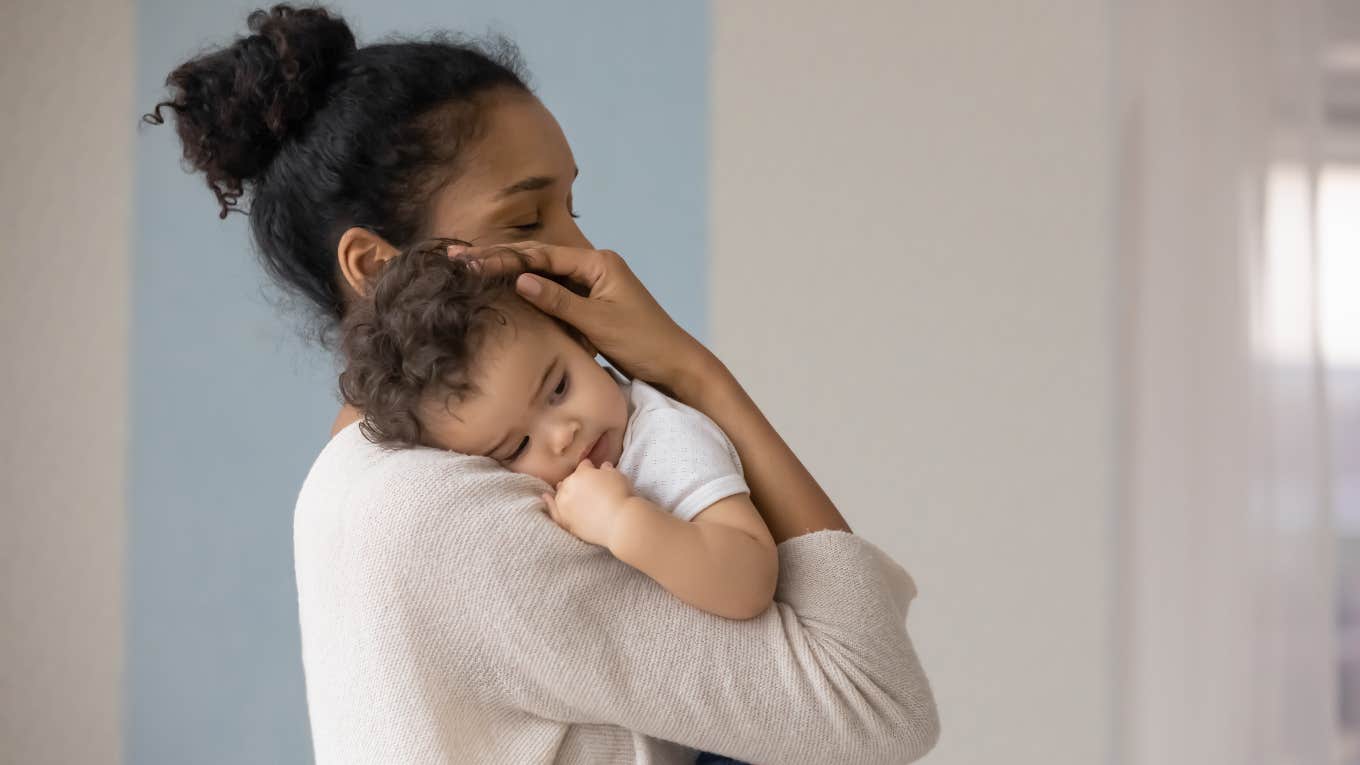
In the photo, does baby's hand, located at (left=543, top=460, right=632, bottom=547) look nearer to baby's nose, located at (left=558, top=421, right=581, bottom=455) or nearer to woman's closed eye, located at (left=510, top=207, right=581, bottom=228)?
baby's nose, located at (left=558, top=421, right=581, bottom=455)

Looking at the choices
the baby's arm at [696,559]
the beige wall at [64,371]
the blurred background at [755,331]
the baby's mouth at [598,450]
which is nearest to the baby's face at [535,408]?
the baby's mouth at [598,450]

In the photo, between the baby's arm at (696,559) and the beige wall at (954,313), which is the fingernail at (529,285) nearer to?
the baby's arm at (696,559)

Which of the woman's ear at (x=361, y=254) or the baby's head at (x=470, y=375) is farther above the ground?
the woman's ear at (x=361, y=254)

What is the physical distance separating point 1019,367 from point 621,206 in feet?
3.21

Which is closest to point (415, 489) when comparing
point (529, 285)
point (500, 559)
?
point (500, 559)

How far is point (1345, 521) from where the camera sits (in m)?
2.56

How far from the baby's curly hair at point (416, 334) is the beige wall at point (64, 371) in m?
2.24

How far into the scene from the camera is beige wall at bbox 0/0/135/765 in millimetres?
2859

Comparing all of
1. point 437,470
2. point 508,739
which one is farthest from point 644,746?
point 437,470

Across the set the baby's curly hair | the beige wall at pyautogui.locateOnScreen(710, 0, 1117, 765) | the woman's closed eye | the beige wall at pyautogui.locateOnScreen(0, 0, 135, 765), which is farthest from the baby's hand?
the beige wall at pyautogui.locateOnScreen(0, 0, 135, 765)

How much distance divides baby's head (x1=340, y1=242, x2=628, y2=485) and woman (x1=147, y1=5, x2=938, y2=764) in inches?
1.1

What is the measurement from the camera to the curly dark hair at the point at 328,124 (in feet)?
3.34

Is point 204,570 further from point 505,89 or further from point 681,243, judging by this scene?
point 505,89

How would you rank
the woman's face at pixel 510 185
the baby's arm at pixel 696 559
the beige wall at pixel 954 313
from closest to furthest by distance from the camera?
the baby's arm at pixel 696 559 < the woman's face at pixel 510 185 < the beige wall at pixel 954 313
